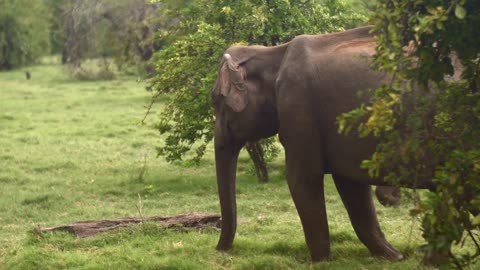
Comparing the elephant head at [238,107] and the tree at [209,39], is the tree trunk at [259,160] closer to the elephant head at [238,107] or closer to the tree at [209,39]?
the tree at [209,39]

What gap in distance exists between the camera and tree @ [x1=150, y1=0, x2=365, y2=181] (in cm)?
1101

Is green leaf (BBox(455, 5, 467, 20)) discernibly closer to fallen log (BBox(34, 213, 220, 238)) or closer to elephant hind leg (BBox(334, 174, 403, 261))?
elephant hind leg (BBox(334, 174, 403, 261))

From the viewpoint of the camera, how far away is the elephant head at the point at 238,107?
23.0 feet

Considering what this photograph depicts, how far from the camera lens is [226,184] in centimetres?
721

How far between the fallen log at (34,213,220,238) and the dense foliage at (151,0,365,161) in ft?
8.08

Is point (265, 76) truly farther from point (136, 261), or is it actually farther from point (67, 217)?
point (67, 217)

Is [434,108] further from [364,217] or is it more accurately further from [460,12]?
[364,217]

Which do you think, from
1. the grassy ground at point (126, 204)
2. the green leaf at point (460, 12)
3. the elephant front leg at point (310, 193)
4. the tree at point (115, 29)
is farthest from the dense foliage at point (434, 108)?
the tree at point (115, 29)

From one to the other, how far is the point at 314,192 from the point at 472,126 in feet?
7.57

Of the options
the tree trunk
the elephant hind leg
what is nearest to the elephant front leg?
the elephant hind leg

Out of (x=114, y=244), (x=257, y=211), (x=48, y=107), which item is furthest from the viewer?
(x=48, y=107)

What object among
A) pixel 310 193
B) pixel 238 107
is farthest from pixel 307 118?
pixel 238 107

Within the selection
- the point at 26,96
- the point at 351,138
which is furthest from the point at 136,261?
the point at 26,96

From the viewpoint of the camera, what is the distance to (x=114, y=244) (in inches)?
311
